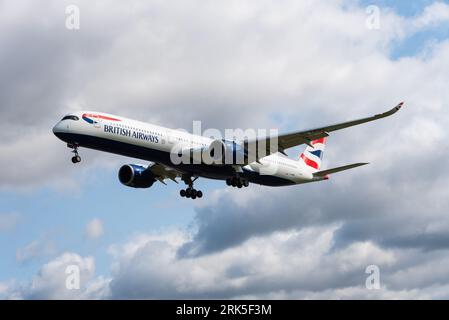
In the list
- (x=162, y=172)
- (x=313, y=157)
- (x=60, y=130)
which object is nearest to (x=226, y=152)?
(x=162, y=172)

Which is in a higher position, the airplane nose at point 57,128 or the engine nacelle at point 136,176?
the airplane nose at point 57,128

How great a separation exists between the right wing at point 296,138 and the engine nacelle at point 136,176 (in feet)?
42.4

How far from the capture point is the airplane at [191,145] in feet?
190

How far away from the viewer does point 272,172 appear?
6662 cm

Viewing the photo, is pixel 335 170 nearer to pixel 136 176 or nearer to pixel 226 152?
pixel 226 152

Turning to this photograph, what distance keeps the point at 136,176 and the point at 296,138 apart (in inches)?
735

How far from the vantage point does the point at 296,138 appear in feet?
193

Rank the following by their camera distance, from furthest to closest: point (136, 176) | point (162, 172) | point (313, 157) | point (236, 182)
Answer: point (313, 157) → point (136, 176) → point (162, 172) → point (236, 182)

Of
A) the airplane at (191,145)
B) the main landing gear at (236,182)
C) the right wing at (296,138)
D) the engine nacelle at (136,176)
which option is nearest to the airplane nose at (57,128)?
the airplane at (191,145)

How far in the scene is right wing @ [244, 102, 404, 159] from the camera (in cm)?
5222

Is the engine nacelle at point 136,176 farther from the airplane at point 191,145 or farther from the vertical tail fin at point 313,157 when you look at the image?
the vertical tail fin at point 313,157
